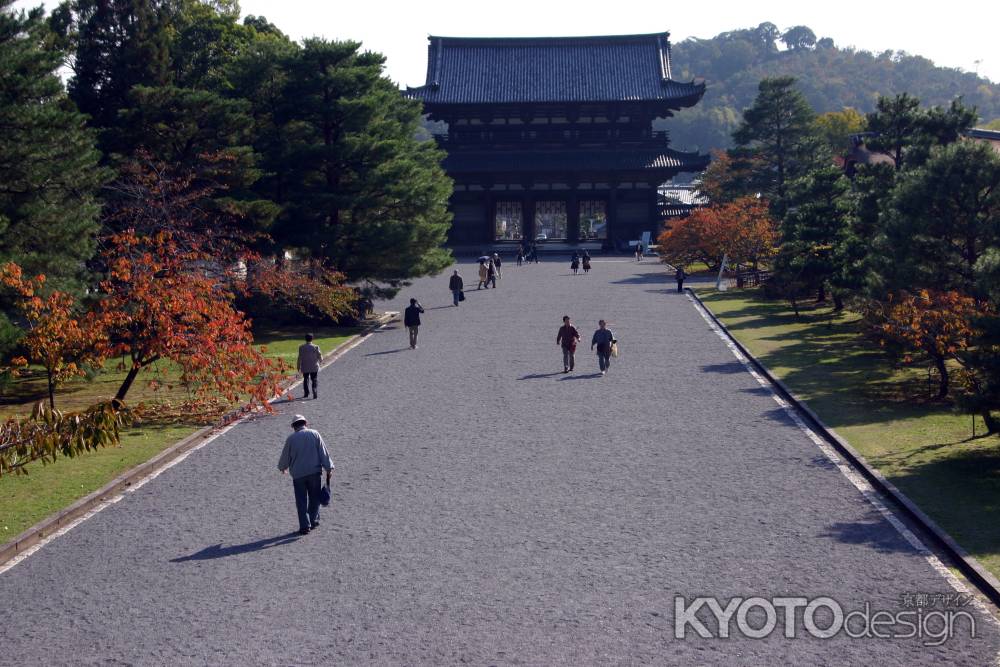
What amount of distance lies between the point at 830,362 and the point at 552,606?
57.2ft

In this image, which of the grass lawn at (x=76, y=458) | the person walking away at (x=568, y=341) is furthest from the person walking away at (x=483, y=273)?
the person walking away at (x=568, y=341)

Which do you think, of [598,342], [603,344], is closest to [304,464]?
[603,344]

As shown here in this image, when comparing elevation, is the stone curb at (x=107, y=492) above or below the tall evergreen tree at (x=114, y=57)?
below

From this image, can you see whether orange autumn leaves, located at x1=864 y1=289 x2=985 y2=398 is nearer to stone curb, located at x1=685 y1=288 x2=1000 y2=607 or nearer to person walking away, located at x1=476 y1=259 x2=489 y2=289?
stone curb, located at x1=685 y1=288 x2=1000 y2=607

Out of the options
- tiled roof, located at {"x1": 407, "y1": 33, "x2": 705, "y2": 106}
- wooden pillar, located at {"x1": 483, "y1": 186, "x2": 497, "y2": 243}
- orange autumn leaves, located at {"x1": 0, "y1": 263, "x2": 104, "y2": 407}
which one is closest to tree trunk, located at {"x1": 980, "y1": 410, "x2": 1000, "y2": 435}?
orange autumn leaves, located at {"x1": 0, "y1": 263, "x2": 104, "y2": 407}

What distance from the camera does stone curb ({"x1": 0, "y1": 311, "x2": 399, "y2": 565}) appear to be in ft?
38.8

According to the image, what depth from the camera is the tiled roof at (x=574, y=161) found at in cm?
6612

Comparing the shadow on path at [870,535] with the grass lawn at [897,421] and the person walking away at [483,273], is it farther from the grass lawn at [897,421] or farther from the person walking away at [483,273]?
the person walking away at [483,273]

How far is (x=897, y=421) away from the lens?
59.7 ft

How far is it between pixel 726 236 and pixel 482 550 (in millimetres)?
37987

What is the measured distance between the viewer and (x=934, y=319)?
1931 centimetres

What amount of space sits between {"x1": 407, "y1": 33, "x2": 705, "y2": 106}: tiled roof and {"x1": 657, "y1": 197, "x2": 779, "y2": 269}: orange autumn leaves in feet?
66.0

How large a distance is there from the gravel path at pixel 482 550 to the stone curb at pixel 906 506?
1.30ft

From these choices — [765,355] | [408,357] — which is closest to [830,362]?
[765,355]
